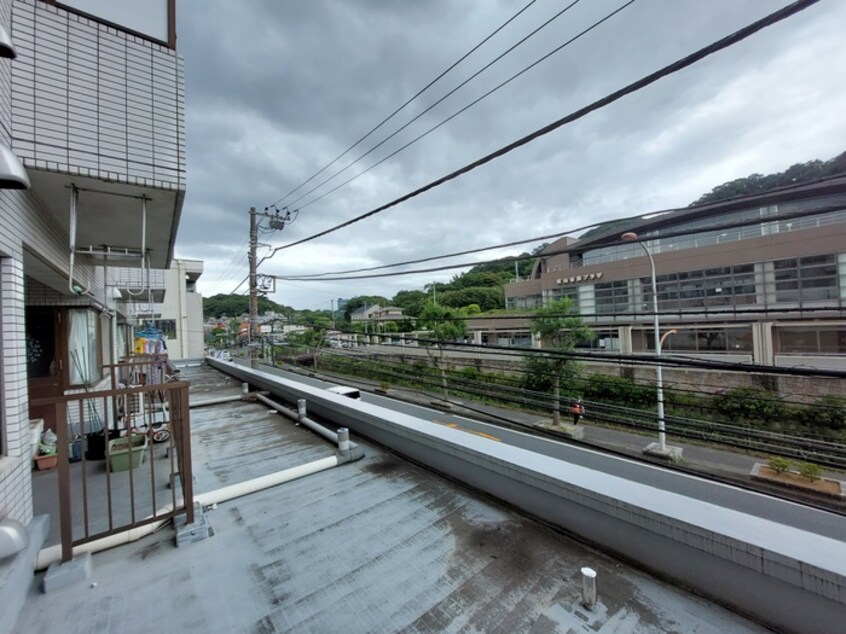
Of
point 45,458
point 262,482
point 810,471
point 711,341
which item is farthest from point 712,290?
point 45,458

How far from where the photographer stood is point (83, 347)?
4.87 metres

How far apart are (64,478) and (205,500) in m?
0.97

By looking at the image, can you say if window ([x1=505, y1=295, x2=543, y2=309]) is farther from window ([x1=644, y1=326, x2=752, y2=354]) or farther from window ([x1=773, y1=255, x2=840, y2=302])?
window ([x1=773, y1=255, x2=840, y2=302])

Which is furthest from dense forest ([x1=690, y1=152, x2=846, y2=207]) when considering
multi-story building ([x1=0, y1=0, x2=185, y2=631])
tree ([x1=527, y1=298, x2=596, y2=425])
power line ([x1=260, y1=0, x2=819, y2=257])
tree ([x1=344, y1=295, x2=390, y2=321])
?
tree ([x1=344, y1=295, x2=390, y2=321])

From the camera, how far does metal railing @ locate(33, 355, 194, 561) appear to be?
5.60ft

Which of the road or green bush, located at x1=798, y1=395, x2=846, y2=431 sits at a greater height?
green bush, located at x1=798, y1=395, x2=846, y2=431

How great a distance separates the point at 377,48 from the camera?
432cm

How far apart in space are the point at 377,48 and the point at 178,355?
70.7 ft

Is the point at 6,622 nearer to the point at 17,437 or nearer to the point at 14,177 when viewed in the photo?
the point at 17,437

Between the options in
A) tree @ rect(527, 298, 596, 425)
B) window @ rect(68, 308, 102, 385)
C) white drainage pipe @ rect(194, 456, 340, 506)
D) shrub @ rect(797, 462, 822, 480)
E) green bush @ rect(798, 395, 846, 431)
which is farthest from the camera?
tree @ rect(527, 298, 596, 425)

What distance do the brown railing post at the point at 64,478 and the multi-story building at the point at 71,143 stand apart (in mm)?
277

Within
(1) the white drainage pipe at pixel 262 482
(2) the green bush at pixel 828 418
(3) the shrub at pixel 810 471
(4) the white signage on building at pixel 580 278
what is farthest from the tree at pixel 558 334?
(1) the white drainage pipe at pixel 262 482

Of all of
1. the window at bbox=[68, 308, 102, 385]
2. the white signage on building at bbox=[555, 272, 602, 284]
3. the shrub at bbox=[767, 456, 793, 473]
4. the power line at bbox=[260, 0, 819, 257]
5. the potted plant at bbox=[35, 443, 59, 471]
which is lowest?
the shrub at bbox=[767, 456, 793, 473]

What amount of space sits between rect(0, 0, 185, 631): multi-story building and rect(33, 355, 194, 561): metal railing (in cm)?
34
